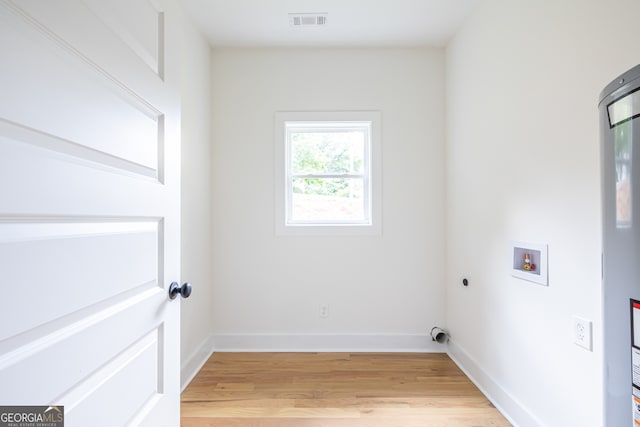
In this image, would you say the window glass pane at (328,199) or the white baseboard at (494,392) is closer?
the white baseboard at (494,392)

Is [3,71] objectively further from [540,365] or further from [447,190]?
[447,190]

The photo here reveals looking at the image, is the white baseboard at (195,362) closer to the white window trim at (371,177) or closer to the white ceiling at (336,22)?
the white window trim at (371,177)

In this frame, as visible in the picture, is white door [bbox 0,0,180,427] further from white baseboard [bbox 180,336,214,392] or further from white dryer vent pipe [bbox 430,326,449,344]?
white dryer vent pipe [bbox 430,326,449,344]

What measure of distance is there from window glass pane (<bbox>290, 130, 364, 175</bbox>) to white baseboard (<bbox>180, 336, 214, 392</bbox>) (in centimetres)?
163

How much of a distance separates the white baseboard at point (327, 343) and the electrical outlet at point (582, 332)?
146cm

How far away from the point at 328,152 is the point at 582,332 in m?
2.12

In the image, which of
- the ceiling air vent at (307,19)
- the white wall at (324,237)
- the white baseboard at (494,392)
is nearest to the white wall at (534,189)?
the white baseboard at (494,392)

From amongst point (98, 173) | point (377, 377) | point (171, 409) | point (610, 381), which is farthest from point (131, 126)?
point (377, 377)

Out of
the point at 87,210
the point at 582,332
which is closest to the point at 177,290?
the point at 87,210

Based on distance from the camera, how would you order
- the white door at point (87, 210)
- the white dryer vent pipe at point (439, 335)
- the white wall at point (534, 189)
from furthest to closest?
the white dryer vent pipe at point (439, 335) → the white wall at point (534, 189) → the white door at point (87, 210)

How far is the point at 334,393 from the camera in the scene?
2104mm

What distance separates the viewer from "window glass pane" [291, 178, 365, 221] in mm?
2877

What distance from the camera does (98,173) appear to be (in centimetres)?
77

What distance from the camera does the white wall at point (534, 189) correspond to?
1.32 metres
